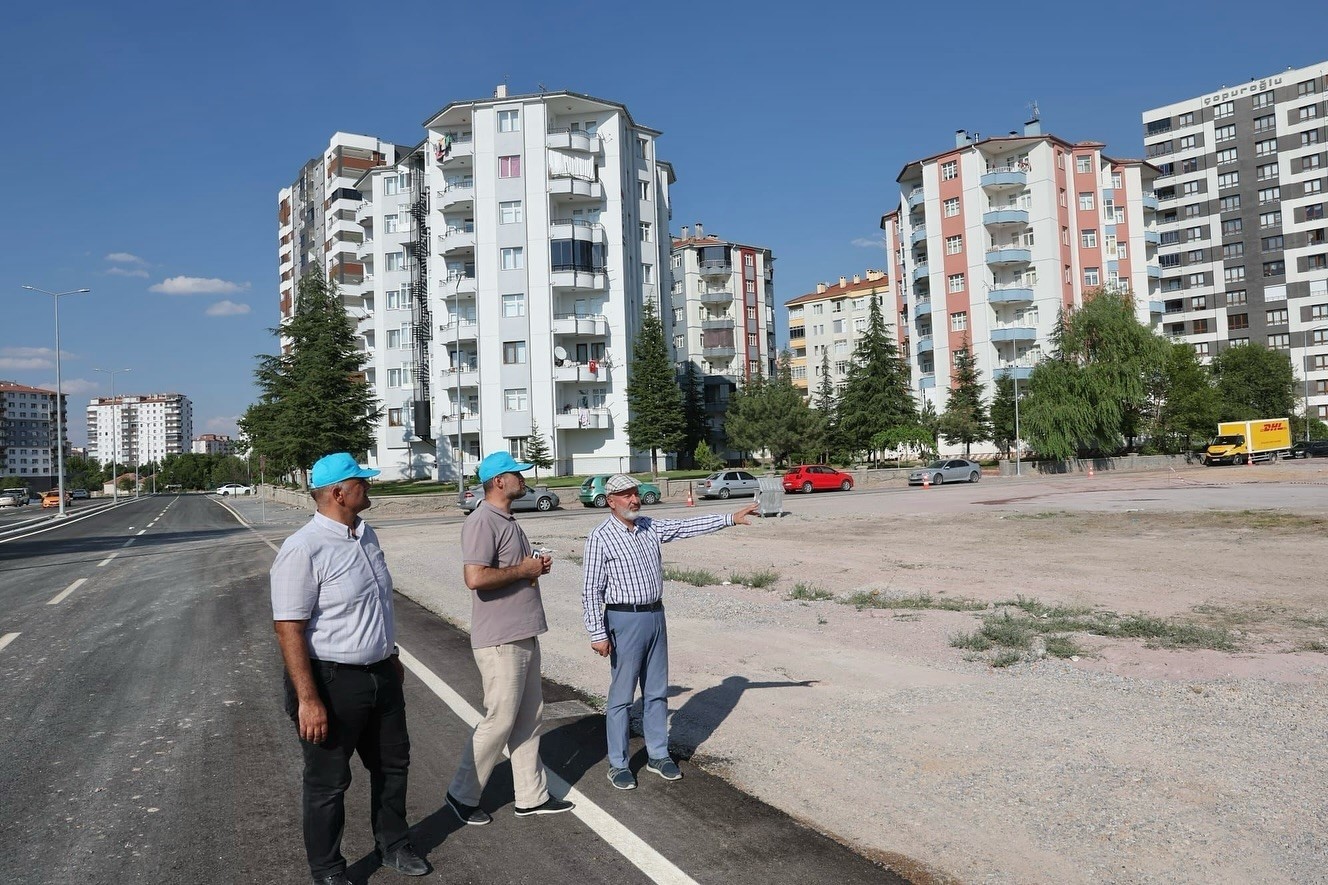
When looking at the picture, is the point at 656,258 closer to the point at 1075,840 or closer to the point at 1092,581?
the point at 1092,581

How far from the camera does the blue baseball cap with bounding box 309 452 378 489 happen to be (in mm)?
3746

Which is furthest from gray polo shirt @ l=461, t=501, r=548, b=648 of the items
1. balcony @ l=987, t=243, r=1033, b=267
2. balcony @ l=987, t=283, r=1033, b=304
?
balcony @ l=987, t=243, r=1033, b=267

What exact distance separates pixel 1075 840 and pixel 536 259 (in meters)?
56.5

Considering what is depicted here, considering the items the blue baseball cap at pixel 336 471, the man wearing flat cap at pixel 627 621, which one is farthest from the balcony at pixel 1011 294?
the blue baseball cap at pixel 336 471

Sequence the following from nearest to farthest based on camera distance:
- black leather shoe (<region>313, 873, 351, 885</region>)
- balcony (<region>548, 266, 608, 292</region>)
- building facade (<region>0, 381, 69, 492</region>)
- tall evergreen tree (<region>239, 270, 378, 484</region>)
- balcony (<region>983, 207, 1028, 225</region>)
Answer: black leather shoe (<region>313, 873, 351, 885</region>), tall evergreen tree (<region>239, 270, 378, 484</region>), balcony (<region>548, 266, 608, 292</region>), balcony (<region>983, 207, 1028, 225</region>), building facade (<region>0, 381, 69, 492</region>)

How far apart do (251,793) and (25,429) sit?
227623 mm

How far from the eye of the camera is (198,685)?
24.7 ft

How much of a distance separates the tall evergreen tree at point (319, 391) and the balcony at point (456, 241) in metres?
8.35

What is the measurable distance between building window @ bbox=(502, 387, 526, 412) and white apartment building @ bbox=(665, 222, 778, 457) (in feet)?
86.6

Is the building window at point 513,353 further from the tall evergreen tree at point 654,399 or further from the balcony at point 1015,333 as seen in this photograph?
the balcony at point 1015,333

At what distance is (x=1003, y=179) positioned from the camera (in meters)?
68.4

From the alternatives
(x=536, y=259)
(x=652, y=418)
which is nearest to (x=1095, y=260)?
(x=652, y=418)

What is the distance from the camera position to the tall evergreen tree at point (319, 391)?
158 ft

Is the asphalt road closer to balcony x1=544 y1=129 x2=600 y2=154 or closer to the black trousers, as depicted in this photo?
the black trousers
